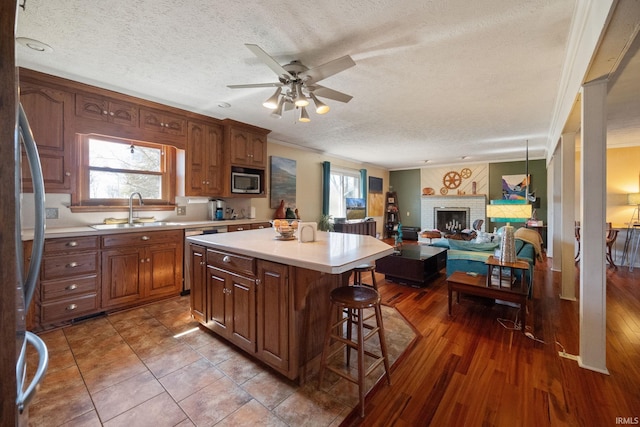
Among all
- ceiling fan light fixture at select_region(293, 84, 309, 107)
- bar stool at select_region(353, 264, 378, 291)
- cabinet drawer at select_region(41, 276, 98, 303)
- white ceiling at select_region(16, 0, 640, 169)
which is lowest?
cabinet drawer at select_region(41, 276, 98, 303)

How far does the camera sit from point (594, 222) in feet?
6.28

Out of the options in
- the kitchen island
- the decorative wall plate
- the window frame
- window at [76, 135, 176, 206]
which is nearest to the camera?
the kitchen island

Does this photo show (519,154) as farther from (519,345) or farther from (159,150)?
(159,150)

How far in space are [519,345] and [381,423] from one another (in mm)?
1590

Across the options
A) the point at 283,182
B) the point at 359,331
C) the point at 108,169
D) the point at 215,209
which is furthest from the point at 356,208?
the point at 359,331

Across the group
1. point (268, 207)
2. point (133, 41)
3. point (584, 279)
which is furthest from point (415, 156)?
point (133, 41)

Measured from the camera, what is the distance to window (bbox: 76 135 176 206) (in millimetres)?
3146

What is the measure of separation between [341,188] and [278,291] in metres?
5.78

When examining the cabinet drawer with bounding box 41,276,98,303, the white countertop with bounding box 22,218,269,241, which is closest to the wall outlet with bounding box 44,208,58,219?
the white countertop with bounding box 22,218,269,241

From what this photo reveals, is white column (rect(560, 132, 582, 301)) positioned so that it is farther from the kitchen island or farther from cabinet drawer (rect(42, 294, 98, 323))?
cabinet drawer (rect(42, 294, 98, 323))

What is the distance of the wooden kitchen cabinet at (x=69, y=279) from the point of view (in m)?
2.45

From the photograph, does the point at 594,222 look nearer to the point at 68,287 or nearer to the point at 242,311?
the point at 242,311

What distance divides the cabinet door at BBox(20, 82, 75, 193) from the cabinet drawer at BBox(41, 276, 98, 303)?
Answer: 3.09ft

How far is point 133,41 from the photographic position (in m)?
2.07
